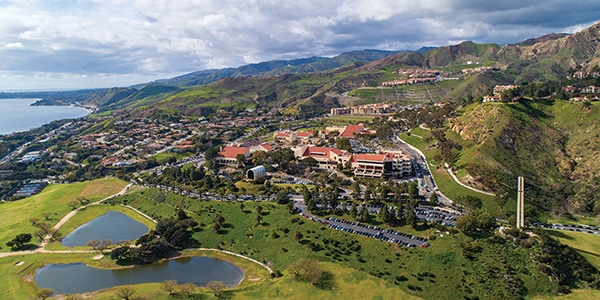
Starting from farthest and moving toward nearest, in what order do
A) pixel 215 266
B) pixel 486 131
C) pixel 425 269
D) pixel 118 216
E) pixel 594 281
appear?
→ pixel 486 131, pixel 118 216, pixel 215 266, pixel 425 269, pixel 594 281

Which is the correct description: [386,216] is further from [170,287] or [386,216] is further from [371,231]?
[170,287]

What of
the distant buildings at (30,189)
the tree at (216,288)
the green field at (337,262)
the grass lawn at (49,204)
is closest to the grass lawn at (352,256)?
the green field at (337,262)

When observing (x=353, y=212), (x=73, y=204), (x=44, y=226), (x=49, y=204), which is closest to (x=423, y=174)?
(x=353, y=212)

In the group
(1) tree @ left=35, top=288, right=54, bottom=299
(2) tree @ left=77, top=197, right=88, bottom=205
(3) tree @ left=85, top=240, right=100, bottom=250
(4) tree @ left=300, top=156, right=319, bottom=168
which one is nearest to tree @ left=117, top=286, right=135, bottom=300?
(1) tree @ left=35, top=288, right=54, bottom=299

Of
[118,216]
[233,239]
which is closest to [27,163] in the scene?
[118,216]

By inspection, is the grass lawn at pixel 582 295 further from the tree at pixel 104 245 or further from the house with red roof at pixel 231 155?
the house with red roof at pixel 231 155

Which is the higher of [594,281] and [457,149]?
[457,149]

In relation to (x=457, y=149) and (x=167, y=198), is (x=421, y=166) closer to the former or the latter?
(x=457, y=149)
